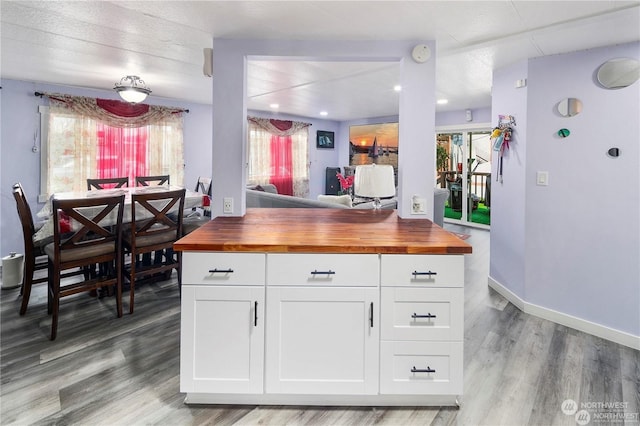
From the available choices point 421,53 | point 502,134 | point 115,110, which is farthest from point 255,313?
point 115,110

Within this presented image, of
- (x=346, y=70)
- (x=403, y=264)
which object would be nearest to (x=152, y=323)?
(x=403, y=264)

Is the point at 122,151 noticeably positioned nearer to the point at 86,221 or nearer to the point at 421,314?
the point at 86,221

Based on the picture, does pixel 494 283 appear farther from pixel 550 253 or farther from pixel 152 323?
pixel 152 323

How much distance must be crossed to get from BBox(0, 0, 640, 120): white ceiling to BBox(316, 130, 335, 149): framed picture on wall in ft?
12.9

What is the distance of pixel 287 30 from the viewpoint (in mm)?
2205

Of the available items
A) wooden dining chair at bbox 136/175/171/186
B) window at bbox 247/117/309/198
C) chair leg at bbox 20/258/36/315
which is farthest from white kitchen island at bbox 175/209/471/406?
window at bbox 247/117/309/198

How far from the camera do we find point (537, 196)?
9.15ft

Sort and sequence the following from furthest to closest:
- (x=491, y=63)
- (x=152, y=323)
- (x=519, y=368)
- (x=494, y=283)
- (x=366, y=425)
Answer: (x=494, y=283) < (x=491, y=63) < (x=152, y=323) < (x=519, y=368) < (x=366, y=425)

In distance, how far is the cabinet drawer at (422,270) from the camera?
1.59 meters

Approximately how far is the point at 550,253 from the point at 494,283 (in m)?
0.74

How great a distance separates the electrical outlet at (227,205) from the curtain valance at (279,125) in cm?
437

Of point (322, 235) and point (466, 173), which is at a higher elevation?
point (466, 173)

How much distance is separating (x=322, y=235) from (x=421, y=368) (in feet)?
2.66

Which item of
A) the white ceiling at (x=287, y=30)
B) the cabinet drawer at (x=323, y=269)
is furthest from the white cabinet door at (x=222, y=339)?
the white ceiling at (x=287, y=30)
